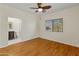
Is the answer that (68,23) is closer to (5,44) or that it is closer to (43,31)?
(43,31)

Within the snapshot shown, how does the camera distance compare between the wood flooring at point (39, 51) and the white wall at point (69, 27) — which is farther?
the white wall at point (69, 27)

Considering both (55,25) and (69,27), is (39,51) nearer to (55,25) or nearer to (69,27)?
(69,27)

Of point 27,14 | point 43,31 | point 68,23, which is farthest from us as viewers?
Answer: point 43,31

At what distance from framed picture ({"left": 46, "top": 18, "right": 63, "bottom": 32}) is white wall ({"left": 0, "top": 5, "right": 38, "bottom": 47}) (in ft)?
4.83

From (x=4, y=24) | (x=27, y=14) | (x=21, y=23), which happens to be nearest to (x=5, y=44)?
(x=4, y=24)

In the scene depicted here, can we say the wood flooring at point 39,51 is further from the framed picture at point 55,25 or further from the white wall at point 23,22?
the framed picture at point 55,25

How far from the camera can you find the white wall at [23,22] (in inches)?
185

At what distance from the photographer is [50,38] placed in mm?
7137

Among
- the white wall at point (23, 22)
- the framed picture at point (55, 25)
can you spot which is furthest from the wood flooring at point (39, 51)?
the framed picture at point (55, 25)

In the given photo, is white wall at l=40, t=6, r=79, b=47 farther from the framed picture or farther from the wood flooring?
the wood flooring

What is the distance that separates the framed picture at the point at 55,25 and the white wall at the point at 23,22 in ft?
4.83

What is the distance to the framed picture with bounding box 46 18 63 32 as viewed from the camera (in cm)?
608

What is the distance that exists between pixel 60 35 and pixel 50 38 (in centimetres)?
125

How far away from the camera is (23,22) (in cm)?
650
